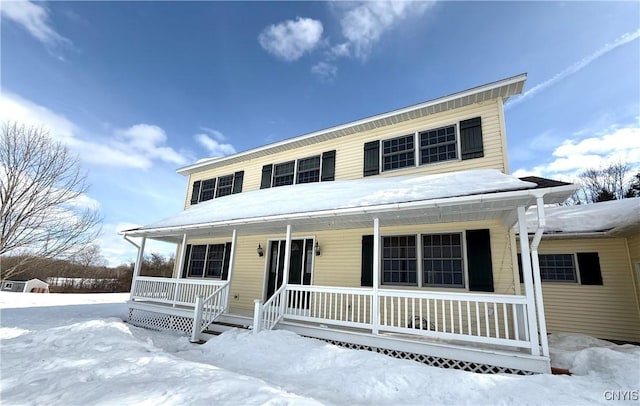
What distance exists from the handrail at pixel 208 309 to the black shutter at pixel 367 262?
381 cm

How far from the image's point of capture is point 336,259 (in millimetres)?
8555

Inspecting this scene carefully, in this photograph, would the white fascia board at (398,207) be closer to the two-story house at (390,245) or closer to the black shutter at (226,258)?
the two-story house at (390,245)

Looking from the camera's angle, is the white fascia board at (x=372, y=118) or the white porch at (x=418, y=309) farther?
the white fascia board at (x=372, y=118)

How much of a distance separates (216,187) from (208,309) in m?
6.53

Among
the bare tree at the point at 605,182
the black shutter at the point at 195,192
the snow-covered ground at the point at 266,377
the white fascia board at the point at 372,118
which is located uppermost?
the bare tree at the point at 605,182

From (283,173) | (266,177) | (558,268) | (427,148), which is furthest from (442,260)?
(266,177)

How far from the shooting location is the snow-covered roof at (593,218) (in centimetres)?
761

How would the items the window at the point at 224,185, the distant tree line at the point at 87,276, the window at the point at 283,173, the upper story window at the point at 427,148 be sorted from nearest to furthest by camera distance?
the upper story window at the point at 427,148, the window at the point at 283,173, the window at the point at 224,185, the distant tree line at the point at 87,276

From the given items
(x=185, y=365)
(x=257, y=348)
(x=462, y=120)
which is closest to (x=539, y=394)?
(x=257, y=348)

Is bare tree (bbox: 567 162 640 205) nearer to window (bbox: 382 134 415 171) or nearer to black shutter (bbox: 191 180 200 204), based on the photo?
window (bbox: 382 134 415 171)

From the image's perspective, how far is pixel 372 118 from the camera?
9180 millimetres

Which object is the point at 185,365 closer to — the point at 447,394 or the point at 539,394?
the point at 447,394

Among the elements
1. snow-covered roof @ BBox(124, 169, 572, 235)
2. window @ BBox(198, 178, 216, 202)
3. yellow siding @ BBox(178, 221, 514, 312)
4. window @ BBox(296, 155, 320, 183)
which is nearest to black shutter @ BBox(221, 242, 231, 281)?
yellow siding @ BBox(178, 221, 514, 312)

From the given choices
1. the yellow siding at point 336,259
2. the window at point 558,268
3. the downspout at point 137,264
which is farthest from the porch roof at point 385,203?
the window at point 558,268
